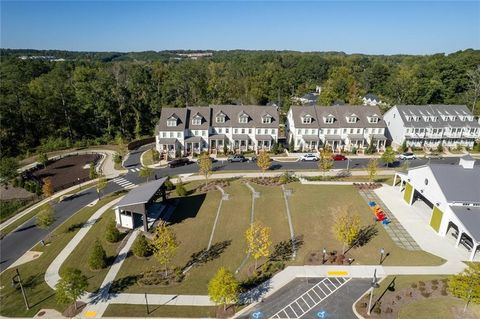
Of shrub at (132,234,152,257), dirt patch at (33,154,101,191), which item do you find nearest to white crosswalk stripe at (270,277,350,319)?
shrub at (132,234,152,257)

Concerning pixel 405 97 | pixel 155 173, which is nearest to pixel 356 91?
pixel 405 97

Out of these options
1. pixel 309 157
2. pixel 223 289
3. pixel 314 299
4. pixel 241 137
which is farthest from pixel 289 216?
pixel 241 137

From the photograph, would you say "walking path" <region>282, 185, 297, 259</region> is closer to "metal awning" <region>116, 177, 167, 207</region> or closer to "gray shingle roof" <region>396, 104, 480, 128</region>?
"metal awning" <region>116, 177, 167, 207</region>

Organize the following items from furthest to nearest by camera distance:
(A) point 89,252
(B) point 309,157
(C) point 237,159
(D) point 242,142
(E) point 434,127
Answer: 1. (E) point 434,127
2. (D) point 242,142
3. (B) point 309,157
4. (C) point 237,159
5. (A) point 89,252

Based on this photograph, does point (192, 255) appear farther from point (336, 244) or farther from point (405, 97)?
point (405, 97)

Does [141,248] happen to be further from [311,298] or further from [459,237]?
[459,237]

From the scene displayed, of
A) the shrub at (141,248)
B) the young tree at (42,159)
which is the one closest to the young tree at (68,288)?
the shrub at (141,248)

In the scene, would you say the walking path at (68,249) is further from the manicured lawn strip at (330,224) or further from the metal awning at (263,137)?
the metal awning at (263,137)
